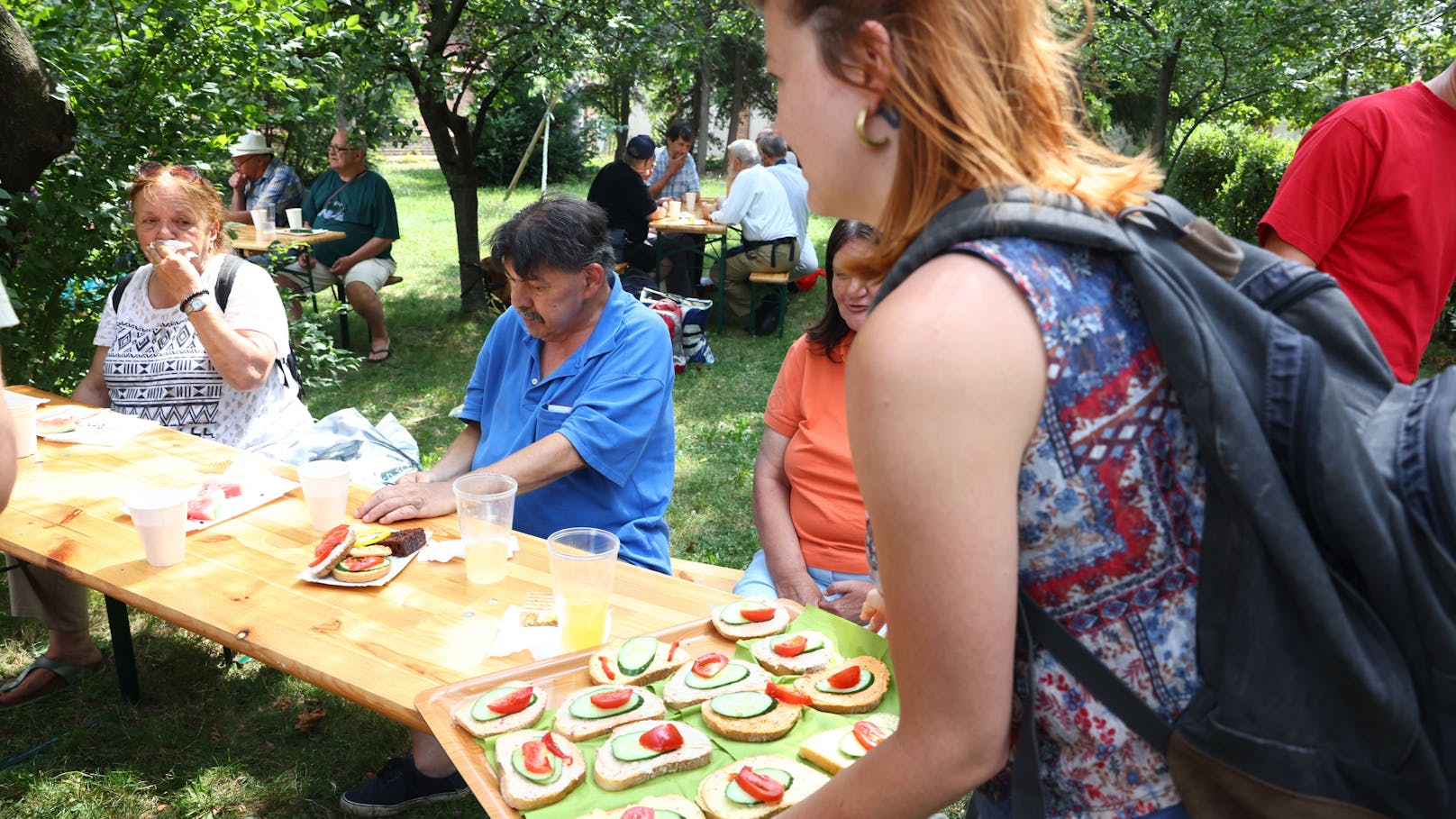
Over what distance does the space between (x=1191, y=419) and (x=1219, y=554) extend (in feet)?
A: 0.41

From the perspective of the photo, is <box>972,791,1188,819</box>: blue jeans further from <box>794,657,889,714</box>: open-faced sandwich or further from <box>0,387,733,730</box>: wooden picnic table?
<box>0,387,733,730</box>: wooden picnic table

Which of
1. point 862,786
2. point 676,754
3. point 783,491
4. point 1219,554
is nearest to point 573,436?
point 783,491

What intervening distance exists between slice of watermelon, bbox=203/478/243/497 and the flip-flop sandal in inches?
56.1

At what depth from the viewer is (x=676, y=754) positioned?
1.52 m

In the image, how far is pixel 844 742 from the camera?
1528mm

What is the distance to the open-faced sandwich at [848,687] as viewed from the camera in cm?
163

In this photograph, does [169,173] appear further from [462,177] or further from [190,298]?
[462,177]

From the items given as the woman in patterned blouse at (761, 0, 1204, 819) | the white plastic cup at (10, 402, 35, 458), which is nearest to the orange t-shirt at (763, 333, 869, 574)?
the woman in patterned blouse at (761, 0, 1204, 819)

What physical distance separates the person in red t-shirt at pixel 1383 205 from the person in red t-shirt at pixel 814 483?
3.80 ft

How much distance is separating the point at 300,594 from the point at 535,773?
2.99 ft

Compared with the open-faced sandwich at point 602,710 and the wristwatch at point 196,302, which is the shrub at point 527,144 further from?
the open-faced sandwich at point 602,710

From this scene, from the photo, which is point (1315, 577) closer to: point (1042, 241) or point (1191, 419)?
point (1191, 419)

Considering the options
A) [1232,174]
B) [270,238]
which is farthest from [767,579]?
[1232,174]

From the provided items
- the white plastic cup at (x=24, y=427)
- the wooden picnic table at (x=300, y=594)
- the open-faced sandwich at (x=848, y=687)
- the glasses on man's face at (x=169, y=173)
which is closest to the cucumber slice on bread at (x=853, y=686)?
the open-faced sandwich at (x=848, y=687)
